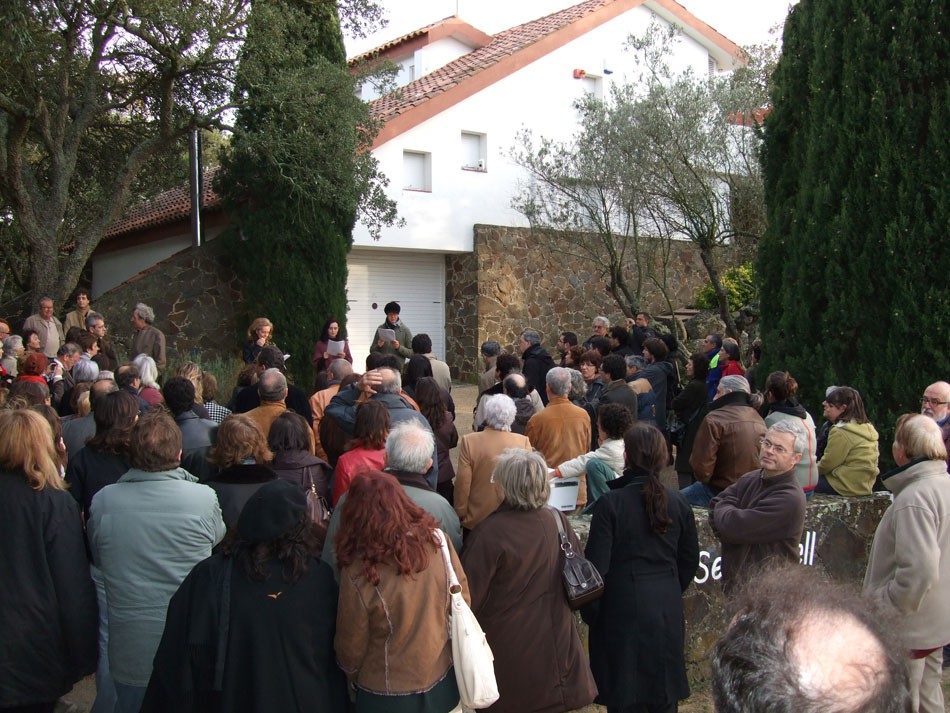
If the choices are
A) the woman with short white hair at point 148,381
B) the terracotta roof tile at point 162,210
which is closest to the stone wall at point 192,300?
the terracotta roof tile at point 162,210

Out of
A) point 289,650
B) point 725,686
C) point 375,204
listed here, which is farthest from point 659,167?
point 725,686

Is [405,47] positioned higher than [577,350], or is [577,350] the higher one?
[405,47]

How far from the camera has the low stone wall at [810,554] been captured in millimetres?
5488

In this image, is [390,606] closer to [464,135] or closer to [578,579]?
[578,579]

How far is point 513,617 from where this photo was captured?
3916 mm

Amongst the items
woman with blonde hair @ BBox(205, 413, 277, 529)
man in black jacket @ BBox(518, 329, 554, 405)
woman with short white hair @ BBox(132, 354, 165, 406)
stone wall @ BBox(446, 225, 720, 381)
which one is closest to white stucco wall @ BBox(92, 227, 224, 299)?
stone wall @ BBox(446, 225, 720, 381)

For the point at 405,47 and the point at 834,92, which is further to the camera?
the point at 405,47

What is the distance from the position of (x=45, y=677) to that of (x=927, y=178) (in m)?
7.94

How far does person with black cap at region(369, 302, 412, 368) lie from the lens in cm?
1026

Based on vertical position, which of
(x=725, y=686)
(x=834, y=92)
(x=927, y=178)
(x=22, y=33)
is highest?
(x=22, y=33)

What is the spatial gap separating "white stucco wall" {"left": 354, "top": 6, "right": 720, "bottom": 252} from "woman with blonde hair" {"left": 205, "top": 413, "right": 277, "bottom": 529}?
1369 cm

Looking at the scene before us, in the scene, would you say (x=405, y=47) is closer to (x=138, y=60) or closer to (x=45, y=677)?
(x=138, y=60)

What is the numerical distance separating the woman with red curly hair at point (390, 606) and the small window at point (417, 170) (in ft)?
52.3

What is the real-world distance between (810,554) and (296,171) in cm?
999
